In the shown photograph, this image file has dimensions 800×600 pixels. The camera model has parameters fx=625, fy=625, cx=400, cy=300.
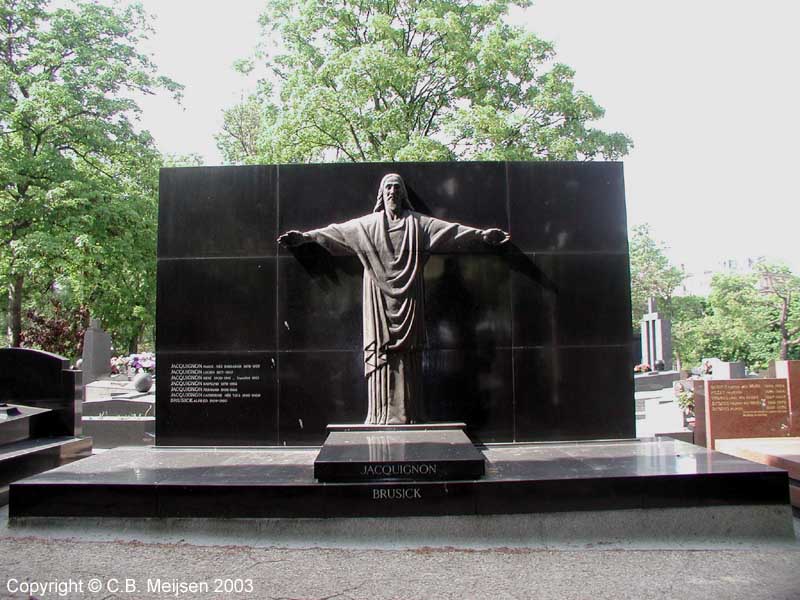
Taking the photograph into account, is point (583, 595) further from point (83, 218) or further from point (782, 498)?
point (83, 218)

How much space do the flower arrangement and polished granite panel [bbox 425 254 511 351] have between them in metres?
15.2

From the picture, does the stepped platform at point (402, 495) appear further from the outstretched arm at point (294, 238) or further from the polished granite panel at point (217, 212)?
the polished granite panel at point (217, 212)

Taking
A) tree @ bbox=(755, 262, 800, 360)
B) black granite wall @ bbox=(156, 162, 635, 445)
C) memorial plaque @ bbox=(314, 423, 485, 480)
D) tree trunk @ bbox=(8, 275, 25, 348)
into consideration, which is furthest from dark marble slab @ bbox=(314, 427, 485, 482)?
tree @ bbox=(755, 262, 800, 360)

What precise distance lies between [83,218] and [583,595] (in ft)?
68.2

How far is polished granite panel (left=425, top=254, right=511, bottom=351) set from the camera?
27.6 ft

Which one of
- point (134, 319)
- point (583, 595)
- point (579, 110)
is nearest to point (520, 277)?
point (583, 595)

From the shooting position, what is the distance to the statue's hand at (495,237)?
27.0 feet

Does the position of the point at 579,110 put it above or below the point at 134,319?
above

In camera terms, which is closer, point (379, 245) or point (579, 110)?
point (379, 245)

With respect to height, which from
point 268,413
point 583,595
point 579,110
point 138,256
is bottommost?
point 583,595

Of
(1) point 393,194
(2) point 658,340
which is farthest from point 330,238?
(2) point 658,340

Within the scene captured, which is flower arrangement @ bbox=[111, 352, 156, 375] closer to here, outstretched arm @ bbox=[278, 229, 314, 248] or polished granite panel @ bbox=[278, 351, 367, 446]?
polished granite panel @ bbox=[278, 351, 367, 446]

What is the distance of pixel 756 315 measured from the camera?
48.2 m

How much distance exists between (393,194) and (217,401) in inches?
143
